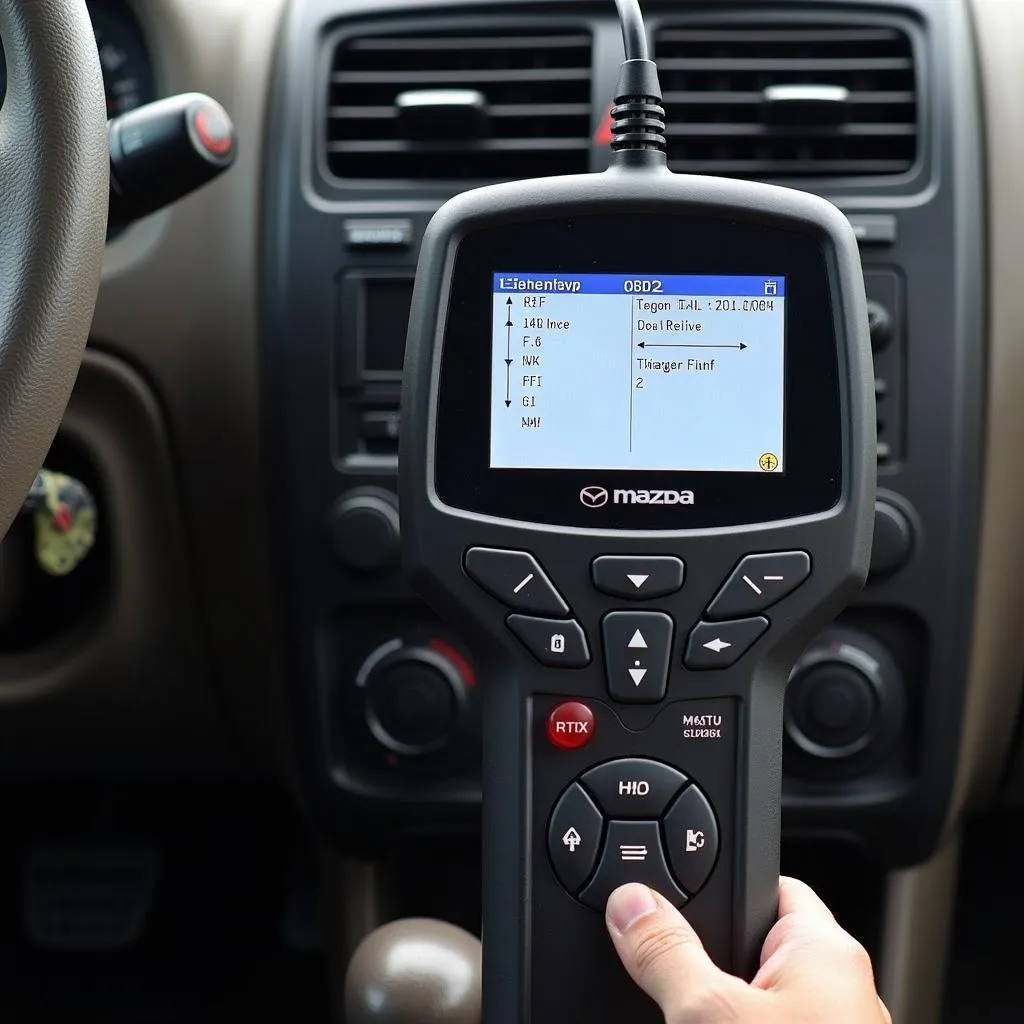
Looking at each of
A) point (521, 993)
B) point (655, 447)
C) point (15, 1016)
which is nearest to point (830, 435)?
point (655, 447)

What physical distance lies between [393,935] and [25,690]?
1.36 ft

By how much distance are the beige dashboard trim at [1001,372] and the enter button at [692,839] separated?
0.37 m

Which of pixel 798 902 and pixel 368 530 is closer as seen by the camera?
pixel 798 902

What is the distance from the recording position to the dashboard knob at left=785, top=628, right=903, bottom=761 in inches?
39.0

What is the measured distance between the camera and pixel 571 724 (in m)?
0.72

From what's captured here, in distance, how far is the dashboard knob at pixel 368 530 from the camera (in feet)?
3.25

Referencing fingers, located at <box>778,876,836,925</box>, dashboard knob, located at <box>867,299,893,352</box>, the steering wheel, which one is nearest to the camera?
the steering wheel

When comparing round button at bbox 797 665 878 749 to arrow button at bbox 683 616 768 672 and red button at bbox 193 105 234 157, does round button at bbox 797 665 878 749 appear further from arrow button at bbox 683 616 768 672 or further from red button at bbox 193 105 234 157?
red button at bbox 193 105 234 157

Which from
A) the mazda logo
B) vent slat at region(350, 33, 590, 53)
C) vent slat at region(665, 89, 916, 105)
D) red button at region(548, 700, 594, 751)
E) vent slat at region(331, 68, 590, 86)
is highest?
vent slat at region(350, 33, 590, 53)

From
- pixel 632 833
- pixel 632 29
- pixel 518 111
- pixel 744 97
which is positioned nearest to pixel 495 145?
pixel 518 111

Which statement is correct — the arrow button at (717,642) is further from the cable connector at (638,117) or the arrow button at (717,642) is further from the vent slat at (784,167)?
the vent slat at (784,167)

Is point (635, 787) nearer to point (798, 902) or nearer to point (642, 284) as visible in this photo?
point (798, 902)

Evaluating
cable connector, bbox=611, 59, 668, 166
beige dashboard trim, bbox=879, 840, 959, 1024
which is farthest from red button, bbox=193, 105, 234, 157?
beige dashboard trim, bbox=879, 840, 959, 1024

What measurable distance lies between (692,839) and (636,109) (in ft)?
1.21
